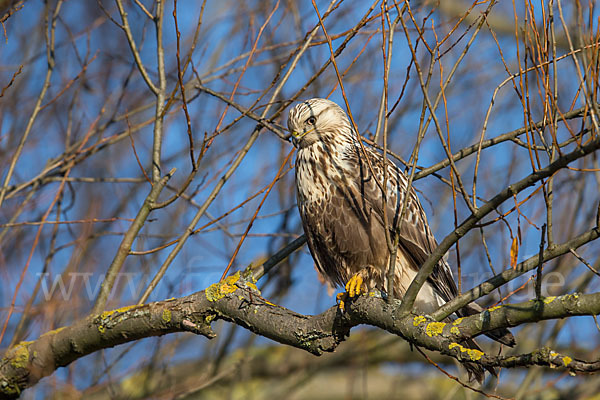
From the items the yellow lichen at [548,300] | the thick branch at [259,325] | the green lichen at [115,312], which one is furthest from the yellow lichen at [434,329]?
the green lichen at [115,312]

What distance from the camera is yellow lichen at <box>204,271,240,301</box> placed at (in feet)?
9.11

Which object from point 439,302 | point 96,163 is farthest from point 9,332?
point 439,302

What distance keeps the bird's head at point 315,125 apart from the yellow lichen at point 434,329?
2016 mm

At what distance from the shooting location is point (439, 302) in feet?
13.1

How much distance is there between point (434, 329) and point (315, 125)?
2.15m

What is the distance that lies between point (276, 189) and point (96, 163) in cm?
236

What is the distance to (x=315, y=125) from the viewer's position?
4.11 m

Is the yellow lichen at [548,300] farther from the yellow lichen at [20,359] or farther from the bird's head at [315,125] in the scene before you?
the yellow lichen at [20,359]

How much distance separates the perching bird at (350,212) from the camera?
12.1 feet

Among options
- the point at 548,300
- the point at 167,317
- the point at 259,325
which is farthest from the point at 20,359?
the point at 548,300

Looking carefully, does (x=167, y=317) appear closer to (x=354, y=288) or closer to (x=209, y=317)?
(x=209, y=317)

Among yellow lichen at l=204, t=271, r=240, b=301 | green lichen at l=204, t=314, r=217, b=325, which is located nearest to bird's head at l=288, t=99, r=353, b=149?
yellow lichen at l=204, t=271, r=240, b=301

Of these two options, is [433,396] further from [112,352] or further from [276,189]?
[112,352]

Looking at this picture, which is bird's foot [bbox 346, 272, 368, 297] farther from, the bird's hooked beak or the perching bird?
the bird's hooked beak
